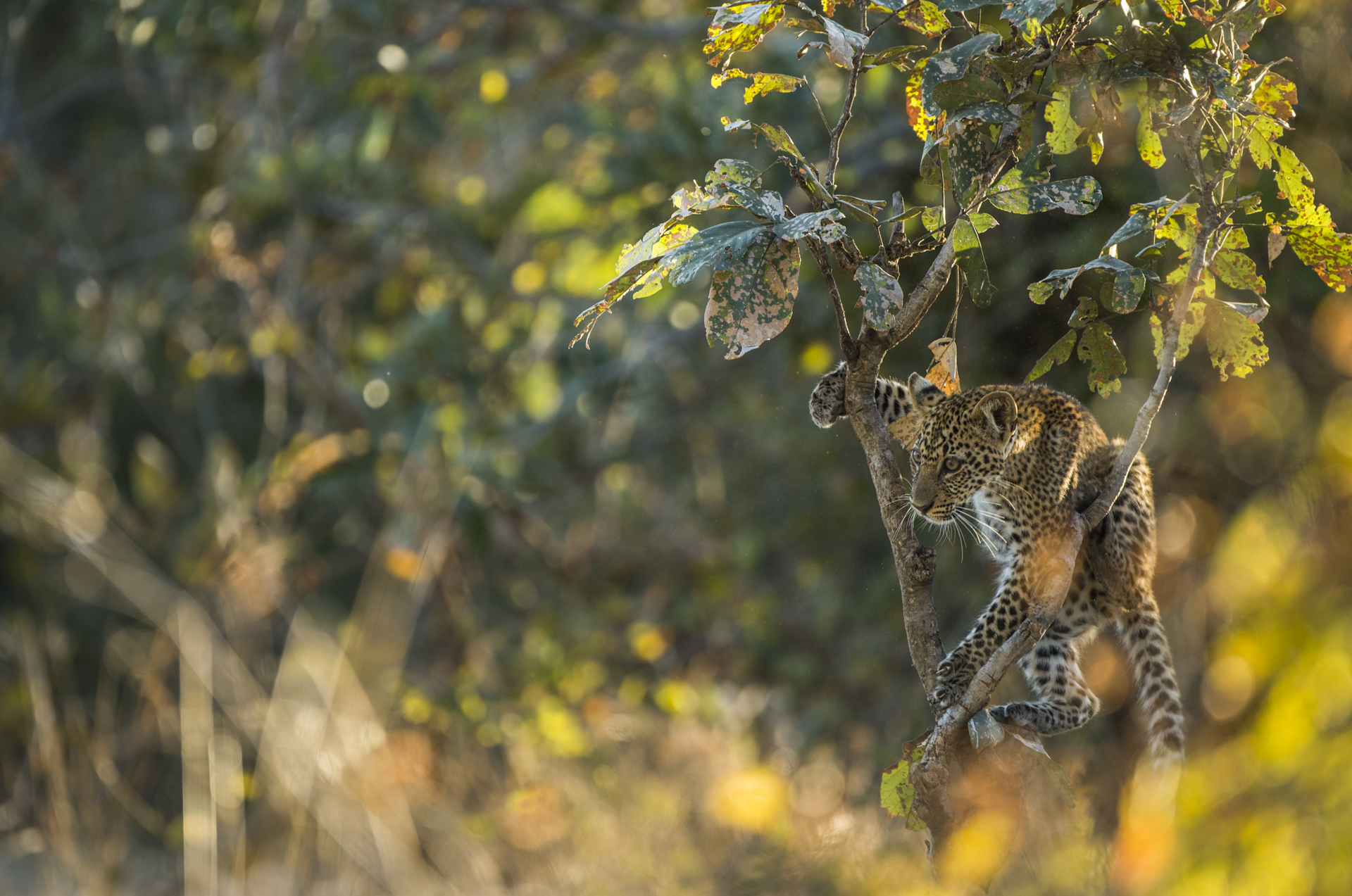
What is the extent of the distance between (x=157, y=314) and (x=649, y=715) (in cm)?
307

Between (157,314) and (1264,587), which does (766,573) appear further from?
(1264,587)

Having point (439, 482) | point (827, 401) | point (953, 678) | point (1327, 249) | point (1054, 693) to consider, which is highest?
point (1327, 249)

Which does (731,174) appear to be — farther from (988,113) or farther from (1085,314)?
(1085,314)

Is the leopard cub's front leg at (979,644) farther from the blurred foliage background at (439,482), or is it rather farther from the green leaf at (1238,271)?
the blurred foliage background at (439,482)

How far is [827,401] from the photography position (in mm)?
1241

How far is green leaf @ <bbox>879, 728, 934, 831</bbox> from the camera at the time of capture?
38.6 inches

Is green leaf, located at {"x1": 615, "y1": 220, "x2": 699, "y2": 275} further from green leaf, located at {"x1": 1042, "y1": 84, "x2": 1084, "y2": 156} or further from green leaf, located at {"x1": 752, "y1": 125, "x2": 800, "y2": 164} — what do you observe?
green leaf, located at {"x1": 1042, "y1": 84, "x2": 1084, "y2": 156}

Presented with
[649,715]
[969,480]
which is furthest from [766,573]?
[969,480]

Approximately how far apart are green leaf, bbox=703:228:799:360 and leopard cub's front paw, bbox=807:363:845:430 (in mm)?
358

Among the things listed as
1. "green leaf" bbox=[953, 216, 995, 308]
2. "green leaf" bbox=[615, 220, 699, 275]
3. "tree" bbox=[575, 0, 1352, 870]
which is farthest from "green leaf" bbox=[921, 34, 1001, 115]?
"green leaf" bbox=[615, 220, 699, 275]

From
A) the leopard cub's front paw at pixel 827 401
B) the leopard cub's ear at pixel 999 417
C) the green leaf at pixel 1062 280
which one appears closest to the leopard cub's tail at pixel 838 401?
the leopard cub's front paw at pixel 827 401

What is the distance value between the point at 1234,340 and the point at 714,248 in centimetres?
44

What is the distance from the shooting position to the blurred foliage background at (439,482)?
12.9 feet

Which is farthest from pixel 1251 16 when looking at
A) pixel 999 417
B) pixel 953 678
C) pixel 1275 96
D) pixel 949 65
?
pixel 953 678
